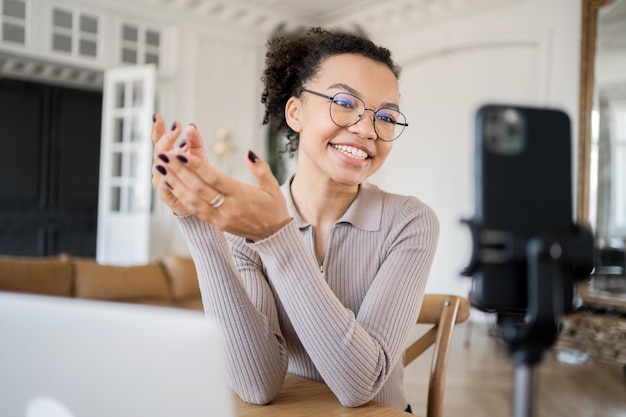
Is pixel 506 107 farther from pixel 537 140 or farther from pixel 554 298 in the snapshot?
pixel 554 298

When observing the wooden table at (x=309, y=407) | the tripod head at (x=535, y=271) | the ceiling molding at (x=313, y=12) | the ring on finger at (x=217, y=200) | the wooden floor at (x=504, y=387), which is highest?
the ceiling molding at (x=313, y=12)

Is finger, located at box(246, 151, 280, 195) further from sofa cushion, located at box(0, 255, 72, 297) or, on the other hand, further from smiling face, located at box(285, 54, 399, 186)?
sofa cushion, located at box(0, 255, 72, 297)

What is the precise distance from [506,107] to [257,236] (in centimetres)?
40

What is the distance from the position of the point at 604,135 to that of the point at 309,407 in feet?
14.3

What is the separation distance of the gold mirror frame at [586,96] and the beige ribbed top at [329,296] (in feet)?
12.8

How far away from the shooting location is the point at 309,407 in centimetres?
86

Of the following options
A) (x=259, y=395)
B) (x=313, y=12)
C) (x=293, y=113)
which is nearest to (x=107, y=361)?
(x=259, y=395)

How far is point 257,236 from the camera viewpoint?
729mm

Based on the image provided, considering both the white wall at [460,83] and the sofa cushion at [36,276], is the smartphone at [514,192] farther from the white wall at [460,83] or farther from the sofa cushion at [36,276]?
the white wall at [460,83]

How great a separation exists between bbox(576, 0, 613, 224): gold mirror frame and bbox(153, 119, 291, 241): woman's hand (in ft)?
14.3

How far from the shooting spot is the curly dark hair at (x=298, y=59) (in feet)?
3.63

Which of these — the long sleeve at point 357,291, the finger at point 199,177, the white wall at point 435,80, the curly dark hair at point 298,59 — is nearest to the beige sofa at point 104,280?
the curly dark hair at point 298,59

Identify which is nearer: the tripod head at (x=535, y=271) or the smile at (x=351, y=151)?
the tripod head at (x=535, y=271)

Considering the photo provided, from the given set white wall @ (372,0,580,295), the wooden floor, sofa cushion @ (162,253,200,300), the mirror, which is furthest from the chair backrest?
white wall @ (372,0,580,295)
